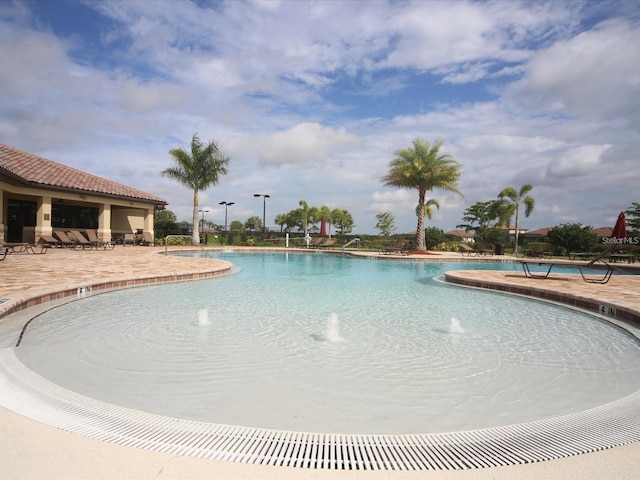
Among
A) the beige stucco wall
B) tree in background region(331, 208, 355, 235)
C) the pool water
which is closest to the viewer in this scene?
the pool water

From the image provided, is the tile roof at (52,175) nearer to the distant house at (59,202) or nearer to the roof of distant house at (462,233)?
the distant house at (59,202)

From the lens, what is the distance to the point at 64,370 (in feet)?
12.2

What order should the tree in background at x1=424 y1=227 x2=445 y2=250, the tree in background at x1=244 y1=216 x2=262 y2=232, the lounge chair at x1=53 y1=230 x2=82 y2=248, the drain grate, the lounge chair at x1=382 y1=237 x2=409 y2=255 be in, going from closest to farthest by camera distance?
the drain grate, the lounge chair at x1=53 y1=230 x2=82 y2=248, the lounge chair at x1=382 y1=237 x2=409 y2=255, the tree in background at x1=424 y1=227 x2=445 y2=250, the tree in background at x1=244 y1=216 x2=262 y2=232

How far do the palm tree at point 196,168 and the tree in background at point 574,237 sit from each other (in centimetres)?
2449

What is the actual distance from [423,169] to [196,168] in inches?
654

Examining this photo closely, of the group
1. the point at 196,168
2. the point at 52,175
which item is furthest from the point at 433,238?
the point at 52,175

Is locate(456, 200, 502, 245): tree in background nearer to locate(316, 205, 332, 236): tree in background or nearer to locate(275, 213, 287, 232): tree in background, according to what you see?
locate(316, 205, 332, 236): tree in background

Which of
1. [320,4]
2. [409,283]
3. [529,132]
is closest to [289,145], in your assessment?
[529,132]

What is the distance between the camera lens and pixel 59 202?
23.1 metres

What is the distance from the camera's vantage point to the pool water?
9.96ft

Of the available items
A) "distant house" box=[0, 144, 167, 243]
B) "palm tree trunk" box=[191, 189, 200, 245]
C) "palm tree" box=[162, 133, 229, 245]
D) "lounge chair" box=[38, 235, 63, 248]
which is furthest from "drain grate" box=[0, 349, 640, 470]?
"palm tree" box=[162, 133, 229, 245]

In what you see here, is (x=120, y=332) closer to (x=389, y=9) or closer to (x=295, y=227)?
(x=389, y=9)

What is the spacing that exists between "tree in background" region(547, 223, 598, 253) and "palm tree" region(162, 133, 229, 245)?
80.3 ft

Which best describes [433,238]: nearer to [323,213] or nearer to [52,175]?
[323,213]
